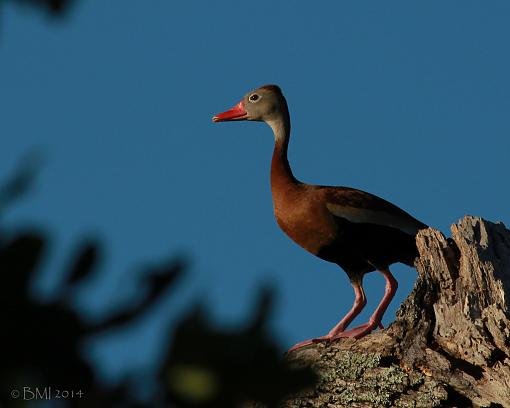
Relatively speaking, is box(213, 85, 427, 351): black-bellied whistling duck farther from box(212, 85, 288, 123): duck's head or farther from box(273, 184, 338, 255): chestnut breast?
box(212, 85, 288, 123): duck's head

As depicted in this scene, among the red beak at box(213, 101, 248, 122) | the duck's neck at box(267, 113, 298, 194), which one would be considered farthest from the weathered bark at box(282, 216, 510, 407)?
the red beak at box(213, 101, 248, 122)

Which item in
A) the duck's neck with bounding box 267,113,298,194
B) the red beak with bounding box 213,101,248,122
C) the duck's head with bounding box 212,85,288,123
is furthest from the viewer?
the red beak with bounding box 213,101,248,122

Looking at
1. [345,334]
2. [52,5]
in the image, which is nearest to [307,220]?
[345,334]

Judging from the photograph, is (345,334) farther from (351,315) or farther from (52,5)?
(52,5)

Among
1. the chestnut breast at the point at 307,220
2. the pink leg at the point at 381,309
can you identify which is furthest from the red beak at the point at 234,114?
the pink leg at the point at 381,309

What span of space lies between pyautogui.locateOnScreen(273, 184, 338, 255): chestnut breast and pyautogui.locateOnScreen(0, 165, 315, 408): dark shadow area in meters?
6.63

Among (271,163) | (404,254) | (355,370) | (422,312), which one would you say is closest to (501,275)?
(422,312)

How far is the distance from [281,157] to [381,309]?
206cm

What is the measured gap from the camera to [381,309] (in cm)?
730

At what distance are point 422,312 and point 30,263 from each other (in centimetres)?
472

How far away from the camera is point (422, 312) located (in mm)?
5523

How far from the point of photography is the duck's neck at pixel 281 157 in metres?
8.28

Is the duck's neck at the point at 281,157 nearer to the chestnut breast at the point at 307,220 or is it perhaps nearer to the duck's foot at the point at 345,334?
the chestnut breast at the point at 307,220

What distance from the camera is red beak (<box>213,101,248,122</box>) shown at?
957 centimetres
